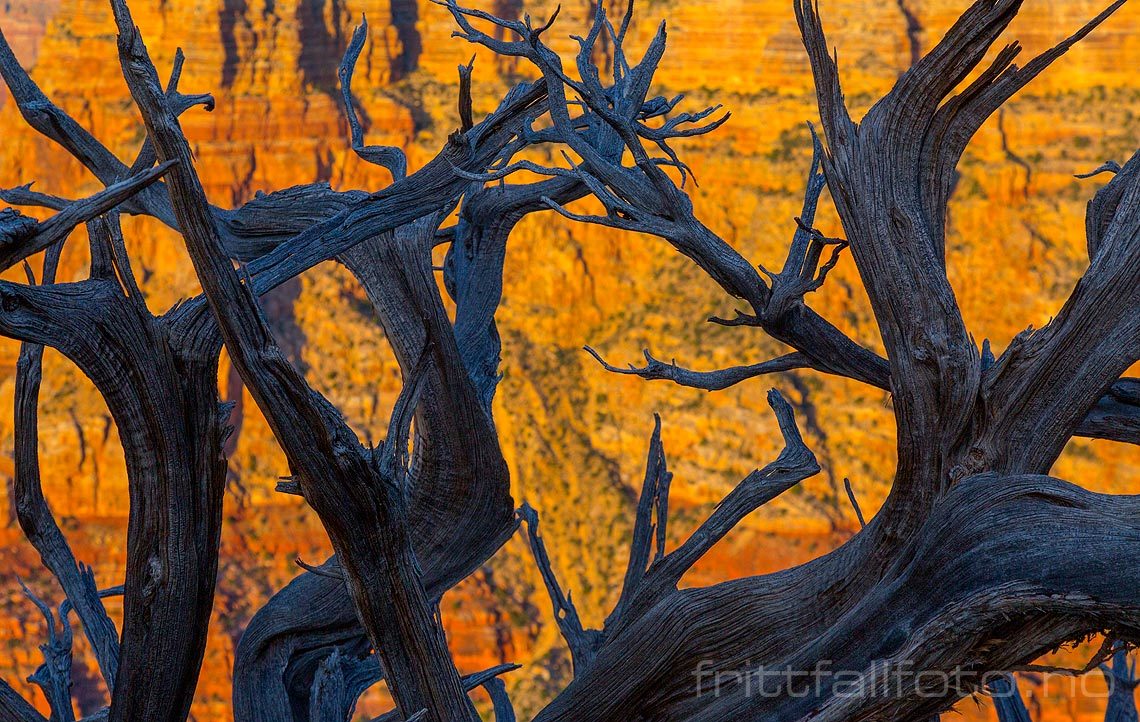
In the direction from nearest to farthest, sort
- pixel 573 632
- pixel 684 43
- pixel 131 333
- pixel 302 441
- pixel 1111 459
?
pixel 302 441 → pixel 131 333 → pixel 573 632 → pixel 1111 459 → pixel 684 43

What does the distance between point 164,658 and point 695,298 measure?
26.0 metres

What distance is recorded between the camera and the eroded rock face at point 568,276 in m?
27.3

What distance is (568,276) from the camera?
1188 inches

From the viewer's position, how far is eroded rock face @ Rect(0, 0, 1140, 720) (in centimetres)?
2730

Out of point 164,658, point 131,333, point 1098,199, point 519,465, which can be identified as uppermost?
point 519,465

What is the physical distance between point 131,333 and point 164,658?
0.95 meters

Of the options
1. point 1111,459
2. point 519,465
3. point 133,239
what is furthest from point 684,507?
point 133,239

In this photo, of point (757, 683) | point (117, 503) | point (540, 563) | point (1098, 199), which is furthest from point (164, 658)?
point (117, 503)

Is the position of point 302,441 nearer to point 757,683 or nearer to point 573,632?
point 757,683

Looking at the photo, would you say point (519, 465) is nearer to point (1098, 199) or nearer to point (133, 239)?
point (133, 239)

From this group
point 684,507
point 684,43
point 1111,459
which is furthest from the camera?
point 684,43

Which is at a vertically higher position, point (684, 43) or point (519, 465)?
point (684, 43)

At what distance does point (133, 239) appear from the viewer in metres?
30.5

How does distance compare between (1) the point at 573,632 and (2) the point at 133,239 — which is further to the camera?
(2) the point at 133,239
